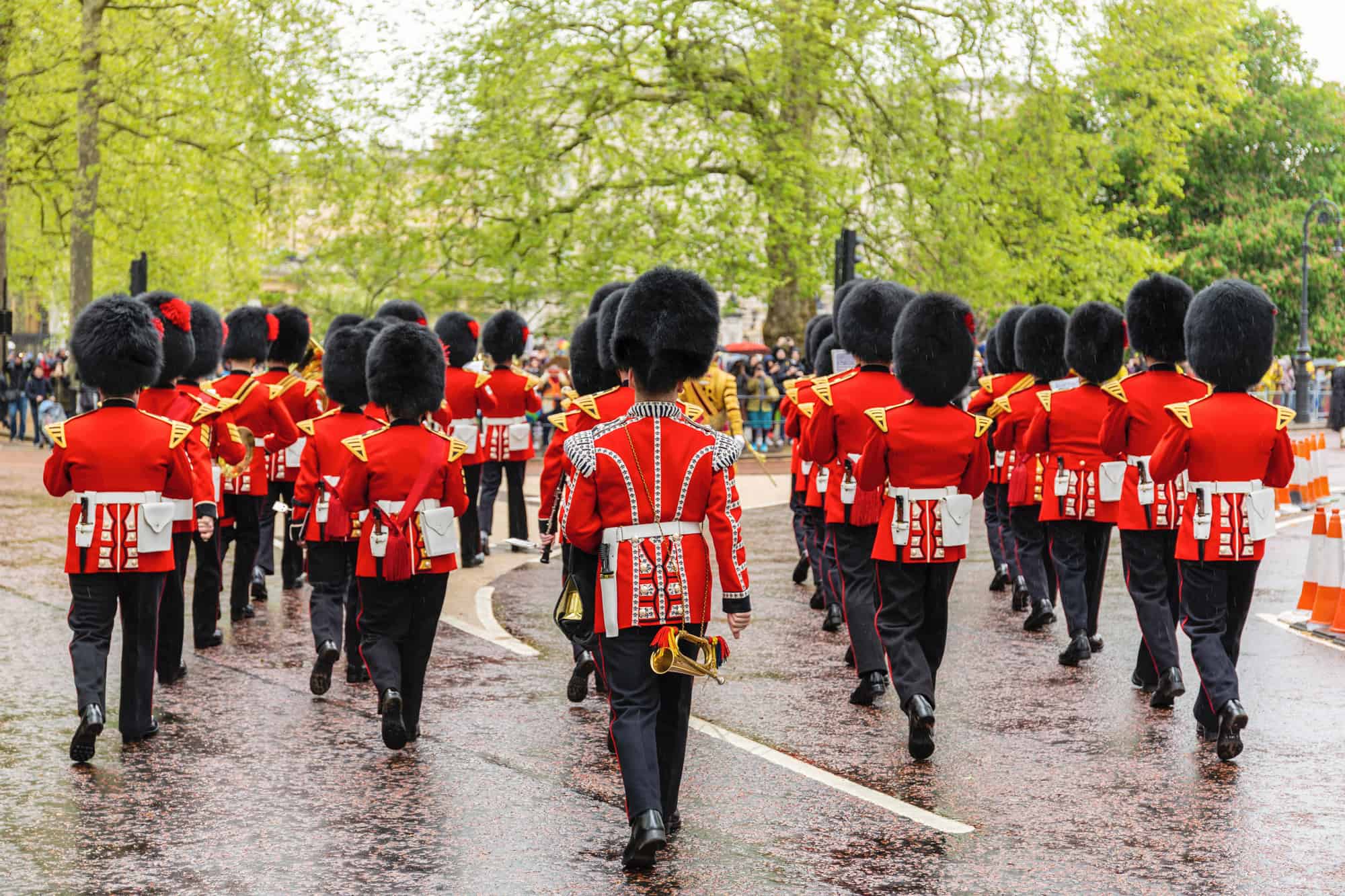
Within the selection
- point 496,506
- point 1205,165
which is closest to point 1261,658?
point 496,506

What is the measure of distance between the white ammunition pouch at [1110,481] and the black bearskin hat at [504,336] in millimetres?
5537

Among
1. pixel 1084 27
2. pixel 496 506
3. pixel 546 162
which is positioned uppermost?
pixel 1084 27

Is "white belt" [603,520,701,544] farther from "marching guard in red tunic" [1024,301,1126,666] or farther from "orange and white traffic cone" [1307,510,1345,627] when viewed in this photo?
"orange and white traffic cone" [1307,510,1345,627]

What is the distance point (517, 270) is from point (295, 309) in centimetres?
1460

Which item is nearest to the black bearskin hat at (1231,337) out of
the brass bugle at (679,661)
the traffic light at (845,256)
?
the brass bugle at (679,661)

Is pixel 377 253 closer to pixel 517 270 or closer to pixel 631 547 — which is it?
pixel 517 270

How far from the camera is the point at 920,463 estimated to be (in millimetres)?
7027

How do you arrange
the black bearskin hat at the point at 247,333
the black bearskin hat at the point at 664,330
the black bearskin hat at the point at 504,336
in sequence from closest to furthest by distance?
1. the black bearskin hat at the point at 664,330
2. the black bearskin hat at the point at 247,333
3. the black bearskin hat at the point at 504,336

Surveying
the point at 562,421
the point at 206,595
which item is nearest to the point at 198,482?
the point at 562,421

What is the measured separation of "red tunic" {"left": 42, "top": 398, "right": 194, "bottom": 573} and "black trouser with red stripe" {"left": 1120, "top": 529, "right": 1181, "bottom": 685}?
4075 millimetres

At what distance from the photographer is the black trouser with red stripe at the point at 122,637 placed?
6.80m

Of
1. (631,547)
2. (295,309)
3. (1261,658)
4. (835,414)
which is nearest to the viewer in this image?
(631,547)

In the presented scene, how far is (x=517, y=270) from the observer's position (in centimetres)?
2552

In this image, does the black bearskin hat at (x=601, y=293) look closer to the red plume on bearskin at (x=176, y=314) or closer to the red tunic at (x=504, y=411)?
the red plume on bearskin at (x=176, y=314)
